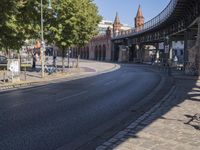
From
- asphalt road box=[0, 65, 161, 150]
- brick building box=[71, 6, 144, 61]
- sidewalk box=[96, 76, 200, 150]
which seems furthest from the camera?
brick building box=[71, 6, 144, 61]

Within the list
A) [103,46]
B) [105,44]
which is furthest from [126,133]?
[103,46]

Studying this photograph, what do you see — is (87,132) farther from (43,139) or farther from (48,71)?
(48,71)

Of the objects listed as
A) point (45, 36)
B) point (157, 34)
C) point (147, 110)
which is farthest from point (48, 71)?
point (157, 34)

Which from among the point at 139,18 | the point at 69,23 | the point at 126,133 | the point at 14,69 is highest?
the point at 139,18

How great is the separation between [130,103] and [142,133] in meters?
6.55

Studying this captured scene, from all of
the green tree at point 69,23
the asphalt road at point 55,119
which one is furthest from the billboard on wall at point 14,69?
the green tree at point 69,23

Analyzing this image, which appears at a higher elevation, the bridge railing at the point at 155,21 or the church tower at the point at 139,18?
the church tower at the point at 139,18

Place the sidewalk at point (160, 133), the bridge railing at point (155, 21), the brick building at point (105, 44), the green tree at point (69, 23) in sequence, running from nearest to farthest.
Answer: the sidewalk at point (160, 133)
the green tree at point (69, 23)
the bridge railing at point (155, 21)
the brick building at point (105, 44)

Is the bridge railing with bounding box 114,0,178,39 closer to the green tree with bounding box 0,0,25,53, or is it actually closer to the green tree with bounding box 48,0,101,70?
the green tree with bounding box 48,0,101,70

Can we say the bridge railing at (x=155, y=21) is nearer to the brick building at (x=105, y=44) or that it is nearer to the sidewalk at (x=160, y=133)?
the brick building at (x=105, y=44)

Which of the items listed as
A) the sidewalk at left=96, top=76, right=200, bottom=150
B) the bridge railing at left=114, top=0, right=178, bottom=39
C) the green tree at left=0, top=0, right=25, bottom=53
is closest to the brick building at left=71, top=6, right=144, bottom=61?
the bridge railing at left=114, top=0, right=178, bottom=39

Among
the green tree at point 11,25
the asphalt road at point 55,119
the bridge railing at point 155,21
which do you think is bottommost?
the asphalt road at point 55,119

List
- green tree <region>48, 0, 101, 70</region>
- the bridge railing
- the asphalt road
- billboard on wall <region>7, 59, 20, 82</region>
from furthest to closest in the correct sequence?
the bridge railing
green tree <region>48, 0, 101, 70</region>
billboard on wall <region>7, 59, 20, 82</region>
the asphalt road

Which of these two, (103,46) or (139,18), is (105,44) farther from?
(139,18)
